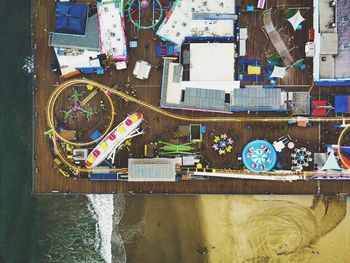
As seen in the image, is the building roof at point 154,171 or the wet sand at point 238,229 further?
the wet sand at point 238,229

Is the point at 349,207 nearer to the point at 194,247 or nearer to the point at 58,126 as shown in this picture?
the point at 194,247

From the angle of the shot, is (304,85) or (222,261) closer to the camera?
(304,85)

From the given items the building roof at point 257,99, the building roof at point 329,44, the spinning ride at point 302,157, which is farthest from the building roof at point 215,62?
the spinning ride at point 302,157

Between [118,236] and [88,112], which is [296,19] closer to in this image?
[88,112]

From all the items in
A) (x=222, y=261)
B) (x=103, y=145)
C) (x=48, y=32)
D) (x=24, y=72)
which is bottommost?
(x=222, y=261)

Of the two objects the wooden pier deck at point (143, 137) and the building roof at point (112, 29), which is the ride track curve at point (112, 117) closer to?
the wooden pier deck at point (143, 137)

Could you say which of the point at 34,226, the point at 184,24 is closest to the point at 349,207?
the point at 184,24
